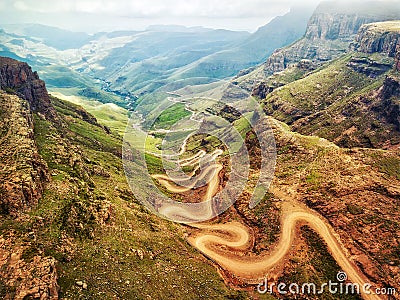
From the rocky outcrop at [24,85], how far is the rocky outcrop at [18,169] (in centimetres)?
4867

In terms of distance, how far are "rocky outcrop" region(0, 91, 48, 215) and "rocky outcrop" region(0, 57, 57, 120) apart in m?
48.7

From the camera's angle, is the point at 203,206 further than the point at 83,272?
Yes

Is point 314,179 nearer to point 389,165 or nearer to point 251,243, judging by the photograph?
point 389,165

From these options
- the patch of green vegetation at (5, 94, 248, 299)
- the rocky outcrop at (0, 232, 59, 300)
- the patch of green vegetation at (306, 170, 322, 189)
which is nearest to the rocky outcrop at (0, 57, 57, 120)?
the patch of green vegetation at (5, 94, 248, 299)

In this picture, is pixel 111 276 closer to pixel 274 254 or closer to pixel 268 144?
pixel 274 254

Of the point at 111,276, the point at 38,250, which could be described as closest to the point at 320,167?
the point at 111,276

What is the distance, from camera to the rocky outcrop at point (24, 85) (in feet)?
431

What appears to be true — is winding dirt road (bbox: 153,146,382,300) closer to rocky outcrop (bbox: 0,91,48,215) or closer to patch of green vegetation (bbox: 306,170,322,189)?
patch of green vegetation (bbox: 306,170,322,189)

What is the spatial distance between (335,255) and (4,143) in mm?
73281

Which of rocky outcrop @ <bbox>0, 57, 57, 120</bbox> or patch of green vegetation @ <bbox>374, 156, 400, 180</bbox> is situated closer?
patch of green vegetation @ <bbox>374, 156, 400, 180</bbox>

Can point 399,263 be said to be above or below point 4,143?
below

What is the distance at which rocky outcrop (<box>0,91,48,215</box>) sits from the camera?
55.0 metres

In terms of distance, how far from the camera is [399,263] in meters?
55.8

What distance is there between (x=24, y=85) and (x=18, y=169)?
90.7 meters
